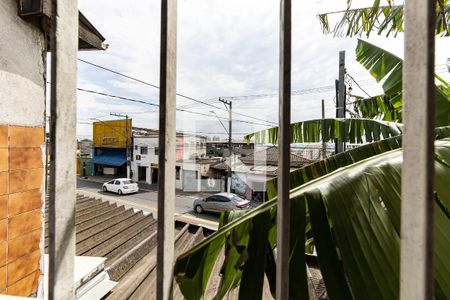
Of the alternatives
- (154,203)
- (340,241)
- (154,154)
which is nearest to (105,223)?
(340,241)

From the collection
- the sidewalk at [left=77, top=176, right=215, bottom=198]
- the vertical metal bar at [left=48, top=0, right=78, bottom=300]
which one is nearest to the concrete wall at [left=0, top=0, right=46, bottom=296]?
the vertical metal bar at [left=48, top=0, right=78, bottom=300]

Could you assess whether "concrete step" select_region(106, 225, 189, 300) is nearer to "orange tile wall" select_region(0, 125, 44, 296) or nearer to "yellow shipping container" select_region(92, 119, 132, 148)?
"orange tile wall" select_region(0, 125, 44, 296)

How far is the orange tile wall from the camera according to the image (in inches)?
74.3

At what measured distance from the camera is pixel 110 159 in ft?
83.9

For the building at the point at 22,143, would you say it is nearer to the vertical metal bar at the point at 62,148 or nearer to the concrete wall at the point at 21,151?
the concrete wall at the point at 21,151

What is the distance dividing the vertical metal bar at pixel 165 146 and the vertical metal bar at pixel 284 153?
0.36 m

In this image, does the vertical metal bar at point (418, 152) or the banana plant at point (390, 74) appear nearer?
the vertical metal bar at point (418, 152)

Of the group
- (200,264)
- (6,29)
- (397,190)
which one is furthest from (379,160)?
(6,29)

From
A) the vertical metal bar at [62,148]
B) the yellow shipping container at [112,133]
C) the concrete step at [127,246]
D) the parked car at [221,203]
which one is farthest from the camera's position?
the yellow shipping container at [112,133]

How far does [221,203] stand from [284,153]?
41.7 feet

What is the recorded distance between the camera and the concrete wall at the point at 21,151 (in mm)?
1887

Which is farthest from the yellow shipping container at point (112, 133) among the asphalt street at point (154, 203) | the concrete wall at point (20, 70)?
the concrete wall at point (20, 70)

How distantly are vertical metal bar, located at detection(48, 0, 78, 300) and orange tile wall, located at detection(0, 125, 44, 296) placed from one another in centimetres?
164

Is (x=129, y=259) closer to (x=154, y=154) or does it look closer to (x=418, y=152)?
(x=418, y=152)
